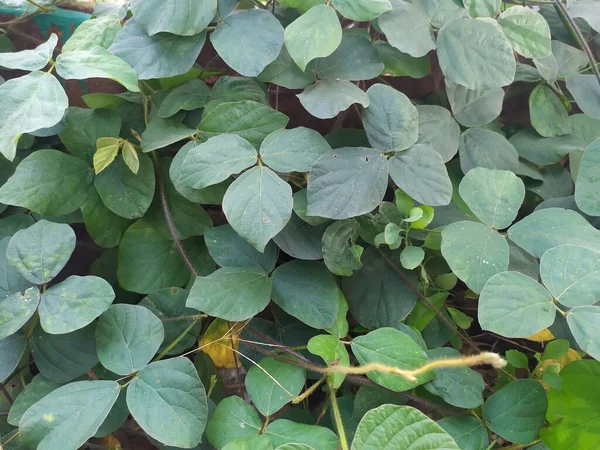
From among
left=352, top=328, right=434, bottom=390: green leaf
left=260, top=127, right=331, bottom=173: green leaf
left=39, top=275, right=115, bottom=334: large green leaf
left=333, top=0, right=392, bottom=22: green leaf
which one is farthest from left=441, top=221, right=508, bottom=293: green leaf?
left=39, top=275, right=115, bottom=334: large green leaf

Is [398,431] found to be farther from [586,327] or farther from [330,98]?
[330,98]

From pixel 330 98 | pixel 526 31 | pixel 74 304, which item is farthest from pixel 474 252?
pixel 74 304

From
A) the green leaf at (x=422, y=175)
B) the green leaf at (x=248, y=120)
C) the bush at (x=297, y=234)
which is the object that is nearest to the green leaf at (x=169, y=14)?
the bush at (x=297, y=234)

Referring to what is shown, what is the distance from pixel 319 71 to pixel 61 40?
0.59m

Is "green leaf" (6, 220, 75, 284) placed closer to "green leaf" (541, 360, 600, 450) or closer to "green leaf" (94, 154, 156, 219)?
"green leaf" (94, 154, 156, 219)

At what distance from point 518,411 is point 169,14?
80 centimetres

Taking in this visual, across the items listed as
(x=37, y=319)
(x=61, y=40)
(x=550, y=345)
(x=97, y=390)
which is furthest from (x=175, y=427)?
(x=61, y=40)

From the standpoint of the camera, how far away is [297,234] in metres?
0.68

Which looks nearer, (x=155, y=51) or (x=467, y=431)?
(x=467, y=431)

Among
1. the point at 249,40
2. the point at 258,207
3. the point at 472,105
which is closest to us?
the point at 258,207

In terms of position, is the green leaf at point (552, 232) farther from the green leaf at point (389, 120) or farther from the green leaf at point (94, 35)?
the green leaf at point (94, 35)

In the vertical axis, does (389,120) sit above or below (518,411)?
above

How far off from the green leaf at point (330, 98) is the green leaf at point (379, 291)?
25 cm

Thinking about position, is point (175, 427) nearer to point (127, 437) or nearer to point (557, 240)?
point (127, 437)
